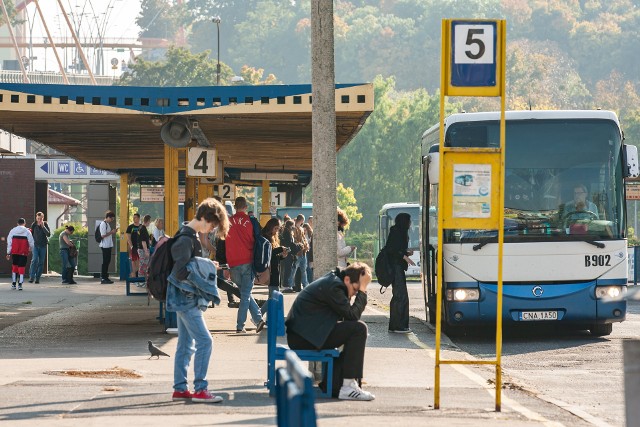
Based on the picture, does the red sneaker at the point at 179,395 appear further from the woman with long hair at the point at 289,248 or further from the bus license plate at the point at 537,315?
the woman with long hair at the point at 289,248

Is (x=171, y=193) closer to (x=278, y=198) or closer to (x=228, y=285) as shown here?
(x=228, y=285)

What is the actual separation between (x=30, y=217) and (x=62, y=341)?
25.0 metres

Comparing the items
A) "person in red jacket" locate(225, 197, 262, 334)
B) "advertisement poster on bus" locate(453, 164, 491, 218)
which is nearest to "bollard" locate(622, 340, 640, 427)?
"advertisement poster on bus" locate(453, 164, 491, 218)

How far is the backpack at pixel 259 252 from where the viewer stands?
57.6ft

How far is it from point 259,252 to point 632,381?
1213 centimetres

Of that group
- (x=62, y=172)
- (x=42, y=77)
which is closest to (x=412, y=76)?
(x=42, y=77)

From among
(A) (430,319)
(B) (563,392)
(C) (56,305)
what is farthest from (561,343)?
(C) (56,305)

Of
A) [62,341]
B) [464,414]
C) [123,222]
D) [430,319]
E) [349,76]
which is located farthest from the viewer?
[349,76]

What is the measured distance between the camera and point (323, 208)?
1248 cm

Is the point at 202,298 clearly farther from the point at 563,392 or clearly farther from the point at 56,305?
the point at 56,305

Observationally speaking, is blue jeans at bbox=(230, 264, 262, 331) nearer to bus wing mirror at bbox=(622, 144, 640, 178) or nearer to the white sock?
bus wing mirror at bbox=(622, 144, 640, 178)

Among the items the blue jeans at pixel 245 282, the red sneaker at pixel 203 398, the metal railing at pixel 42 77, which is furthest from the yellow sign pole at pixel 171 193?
the metal railing at pixel 42 77

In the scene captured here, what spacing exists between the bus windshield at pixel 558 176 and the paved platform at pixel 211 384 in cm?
206

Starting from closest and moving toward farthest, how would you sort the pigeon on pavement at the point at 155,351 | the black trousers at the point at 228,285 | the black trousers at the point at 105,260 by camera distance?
the pigeon on pavement at the point at 155,351 → the black trousers at the point at 228,285 → the black trousers at the point at 105,260
